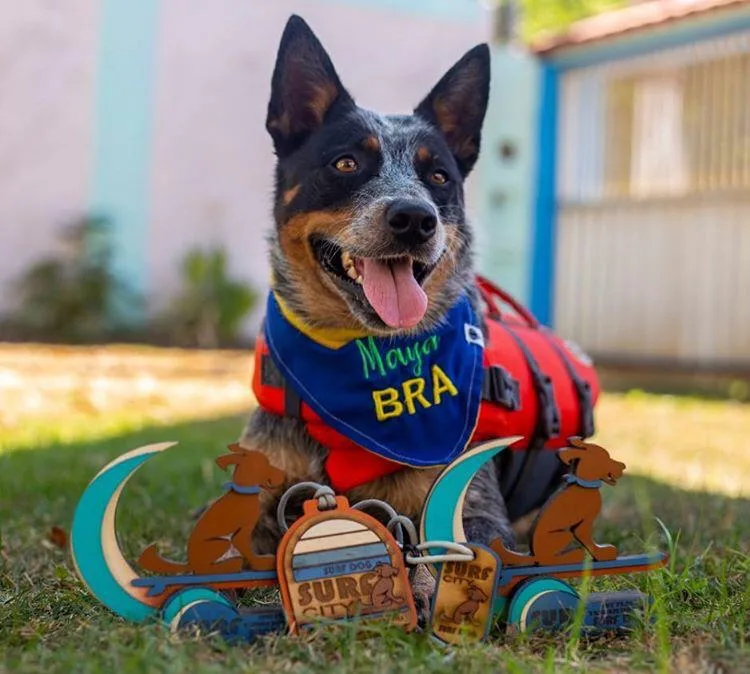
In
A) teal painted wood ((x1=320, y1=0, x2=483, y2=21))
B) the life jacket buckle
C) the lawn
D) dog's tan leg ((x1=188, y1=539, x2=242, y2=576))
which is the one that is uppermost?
teal painted wood ((x1=320, y1=0, x2=483, y2=21))

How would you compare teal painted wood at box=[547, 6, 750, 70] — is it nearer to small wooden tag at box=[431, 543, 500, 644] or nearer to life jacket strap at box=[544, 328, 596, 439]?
life jacket strap at box=[544, 328, 596, 439]

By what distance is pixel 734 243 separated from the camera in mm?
8648

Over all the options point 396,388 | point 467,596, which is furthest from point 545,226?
point 467,596

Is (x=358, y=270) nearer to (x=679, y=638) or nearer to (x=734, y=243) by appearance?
(x=679, y=638)

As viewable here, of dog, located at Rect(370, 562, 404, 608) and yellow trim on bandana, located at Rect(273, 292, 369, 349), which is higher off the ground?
yellow trim on bandana, located at Rect(273, 292, 369, 349)

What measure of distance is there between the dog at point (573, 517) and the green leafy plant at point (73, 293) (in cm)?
844

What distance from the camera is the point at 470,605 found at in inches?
78.0

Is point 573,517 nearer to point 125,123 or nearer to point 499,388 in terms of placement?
point 499,388

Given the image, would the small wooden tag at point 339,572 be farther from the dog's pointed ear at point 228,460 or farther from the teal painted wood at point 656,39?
the teal painted wood at point 656,39

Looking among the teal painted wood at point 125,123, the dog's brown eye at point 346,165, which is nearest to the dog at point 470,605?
the dog's brown eye at point 346,165

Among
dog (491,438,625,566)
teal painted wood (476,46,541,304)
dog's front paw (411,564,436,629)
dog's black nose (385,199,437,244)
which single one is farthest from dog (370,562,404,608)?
teal painted wood (476,46,541,304)

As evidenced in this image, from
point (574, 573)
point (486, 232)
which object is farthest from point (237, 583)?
point (486, 232)

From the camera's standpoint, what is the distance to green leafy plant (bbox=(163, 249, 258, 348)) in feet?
34.2

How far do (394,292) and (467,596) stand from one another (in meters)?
0.86
